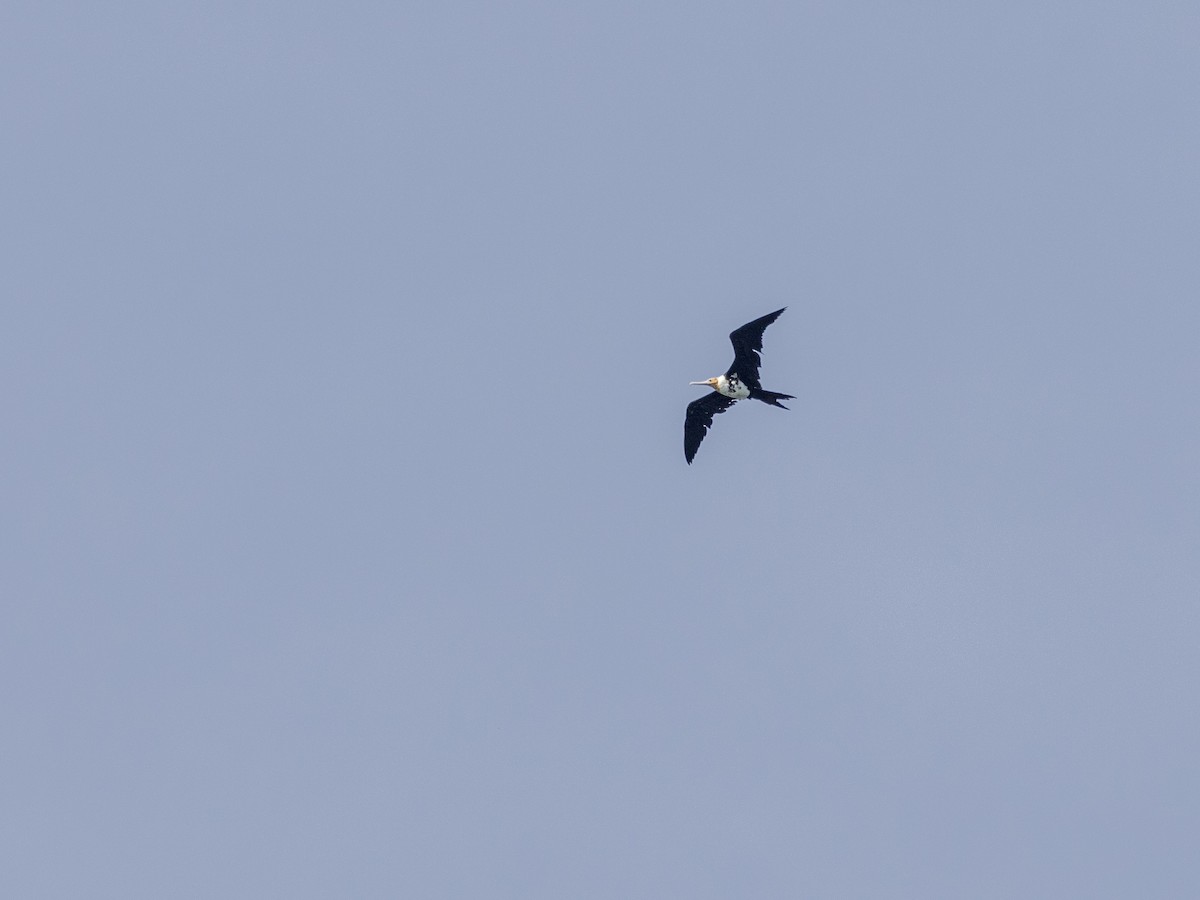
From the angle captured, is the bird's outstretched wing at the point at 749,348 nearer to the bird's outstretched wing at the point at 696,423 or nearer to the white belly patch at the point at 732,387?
the white belly patch at the point at 732,387

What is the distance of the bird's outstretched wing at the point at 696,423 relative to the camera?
200 ft

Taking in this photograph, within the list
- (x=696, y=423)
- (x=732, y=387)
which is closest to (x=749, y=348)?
(x=732, y=387)

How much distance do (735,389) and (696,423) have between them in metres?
2.64

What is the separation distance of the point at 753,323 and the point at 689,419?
236 inches

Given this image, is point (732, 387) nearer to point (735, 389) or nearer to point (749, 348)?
point (735, 389)

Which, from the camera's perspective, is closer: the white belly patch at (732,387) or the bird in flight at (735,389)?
the bird in flight at (735,389)

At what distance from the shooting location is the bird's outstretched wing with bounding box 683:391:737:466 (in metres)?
61.1

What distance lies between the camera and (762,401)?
58.7 m

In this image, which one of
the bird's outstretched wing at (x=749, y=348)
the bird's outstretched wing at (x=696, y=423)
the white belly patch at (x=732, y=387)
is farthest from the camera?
the bird's outstretched wing at (x=696, y=423)

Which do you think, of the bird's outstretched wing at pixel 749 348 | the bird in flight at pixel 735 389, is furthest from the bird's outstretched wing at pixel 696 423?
the bird's outstretched wing at pixel 749 348

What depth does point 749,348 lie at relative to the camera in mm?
57281

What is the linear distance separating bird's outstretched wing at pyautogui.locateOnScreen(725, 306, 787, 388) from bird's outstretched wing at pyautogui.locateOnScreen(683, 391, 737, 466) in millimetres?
2394

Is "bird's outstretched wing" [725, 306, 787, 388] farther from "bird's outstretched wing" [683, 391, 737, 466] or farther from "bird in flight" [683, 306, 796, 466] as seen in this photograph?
"bird's outstretched wing" [683, 391, 737, 466]

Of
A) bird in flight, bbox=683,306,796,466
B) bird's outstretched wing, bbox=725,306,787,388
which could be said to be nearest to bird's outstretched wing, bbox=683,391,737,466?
bird in flight, bbox=683,306,796,466
